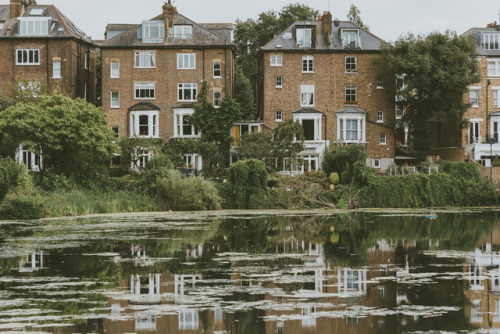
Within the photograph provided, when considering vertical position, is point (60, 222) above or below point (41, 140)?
below

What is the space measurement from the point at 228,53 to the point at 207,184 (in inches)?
800

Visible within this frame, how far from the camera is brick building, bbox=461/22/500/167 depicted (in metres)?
68.8

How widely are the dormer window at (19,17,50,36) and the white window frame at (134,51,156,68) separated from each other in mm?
8022

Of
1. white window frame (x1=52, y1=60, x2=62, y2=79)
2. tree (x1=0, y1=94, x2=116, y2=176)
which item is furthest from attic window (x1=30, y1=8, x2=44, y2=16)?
tree (x1=0, y1=94, x2=116, y2=176)

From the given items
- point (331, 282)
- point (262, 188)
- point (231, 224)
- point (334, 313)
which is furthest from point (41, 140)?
point (334, 313)

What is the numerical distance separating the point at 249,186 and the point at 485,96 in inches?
1155

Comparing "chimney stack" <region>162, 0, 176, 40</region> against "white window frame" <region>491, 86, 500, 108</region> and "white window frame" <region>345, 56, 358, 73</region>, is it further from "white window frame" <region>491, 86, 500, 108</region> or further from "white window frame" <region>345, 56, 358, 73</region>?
"white window frame" <region>491, 86, 500, 108</region>

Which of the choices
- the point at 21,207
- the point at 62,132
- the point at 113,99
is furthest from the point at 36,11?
the point at 21,207

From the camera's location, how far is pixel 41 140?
50469 mm

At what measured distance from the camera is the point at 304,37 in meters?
66.8

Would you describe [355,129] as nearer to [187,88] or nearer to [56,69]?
[187,88]

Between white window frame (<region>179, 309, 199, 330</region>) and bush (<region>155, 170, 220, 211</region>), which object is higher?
bush (<region>155, 170, 220, 211</region>)

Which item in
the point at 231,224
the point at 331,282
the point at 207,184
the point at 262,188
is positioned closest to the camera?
the point at 331,282

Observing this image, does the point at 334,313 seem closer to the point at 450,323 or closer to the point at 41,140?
the point at 450,323
